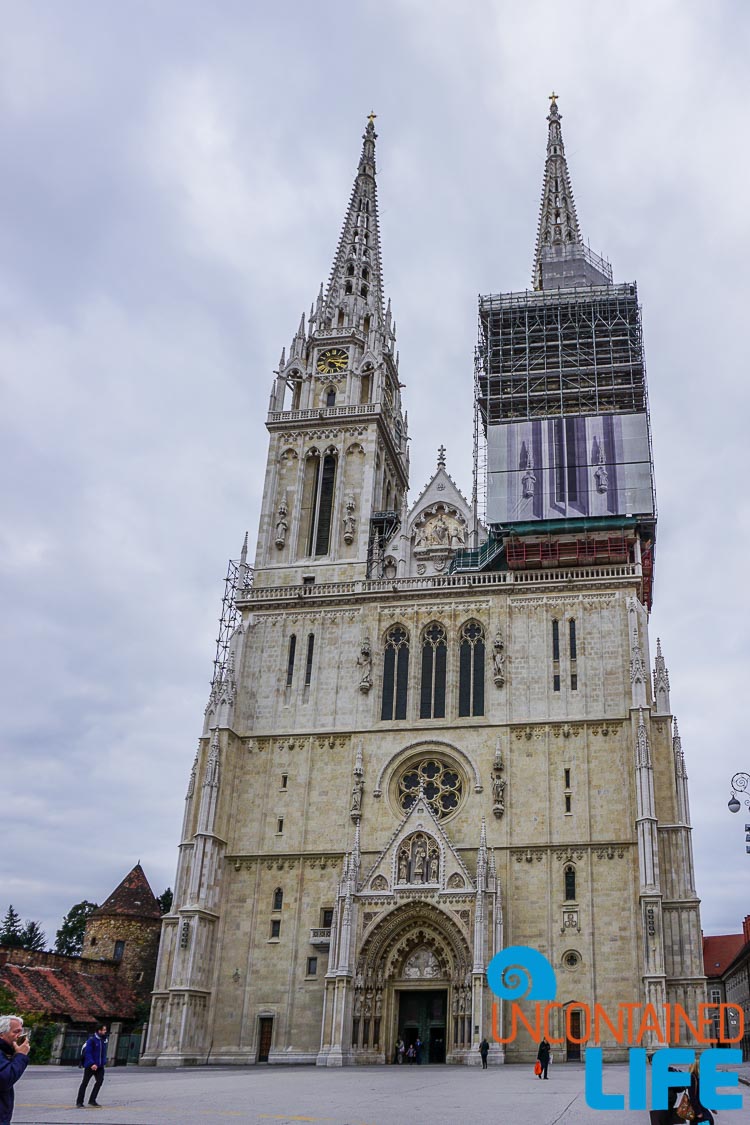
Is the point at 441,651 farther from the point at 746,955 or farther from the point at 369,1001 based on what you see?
the point at 746,955

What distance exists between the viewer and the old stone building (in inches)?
1312

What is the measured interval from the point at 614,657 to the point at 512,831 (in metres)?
7.56

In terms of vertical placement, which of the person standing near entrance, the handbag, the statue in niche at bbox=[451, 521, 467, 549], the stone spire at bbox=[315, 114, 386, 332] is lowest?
the handbag

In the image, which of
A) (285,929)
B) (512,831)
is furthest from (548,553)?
(285,929)

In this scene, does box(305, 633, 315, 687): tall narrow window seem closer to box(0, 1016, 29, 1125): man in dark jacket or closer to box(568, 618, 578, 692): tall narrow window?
box(568, 618, 578, 692): tall narrow window

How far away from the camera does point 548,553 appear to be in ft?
135

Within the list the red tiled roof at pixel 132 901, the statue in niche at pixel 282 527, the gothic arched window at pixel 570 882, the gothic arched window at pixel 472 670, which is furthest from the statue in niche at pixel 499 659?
the red tiled roof at pixel 132 901

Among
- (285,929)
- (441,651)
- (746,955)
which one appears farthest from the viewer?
(746,955)

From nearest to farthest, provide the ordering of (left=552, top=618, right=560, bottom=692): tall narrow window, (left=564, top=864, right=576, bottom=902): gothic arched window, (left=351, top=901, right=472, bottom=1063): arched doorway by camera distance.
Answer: (left=351, top=901, right=472, bottom=1063): arched doorway
(left=564, top=864, right=576, bottom=902): gothic arched window
(left=552, top=618, right=560, bottom=692): tall narrow window

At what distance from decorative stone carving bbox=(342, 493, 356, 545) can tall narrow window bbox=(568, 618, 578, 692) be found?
10.4 meters

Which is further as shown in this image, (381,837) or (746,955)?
(746,955)

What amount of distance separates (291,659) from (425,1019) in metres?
14.4

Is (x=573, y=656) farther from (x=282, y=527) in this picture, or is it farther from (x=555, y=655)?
(x=282, y=527)

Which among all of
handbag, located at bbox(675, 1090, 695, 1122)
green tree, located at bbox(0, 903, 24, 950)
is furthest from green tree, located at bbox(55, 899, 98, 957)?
handbag, located at bbox(675, 1090, 695, 1122)
